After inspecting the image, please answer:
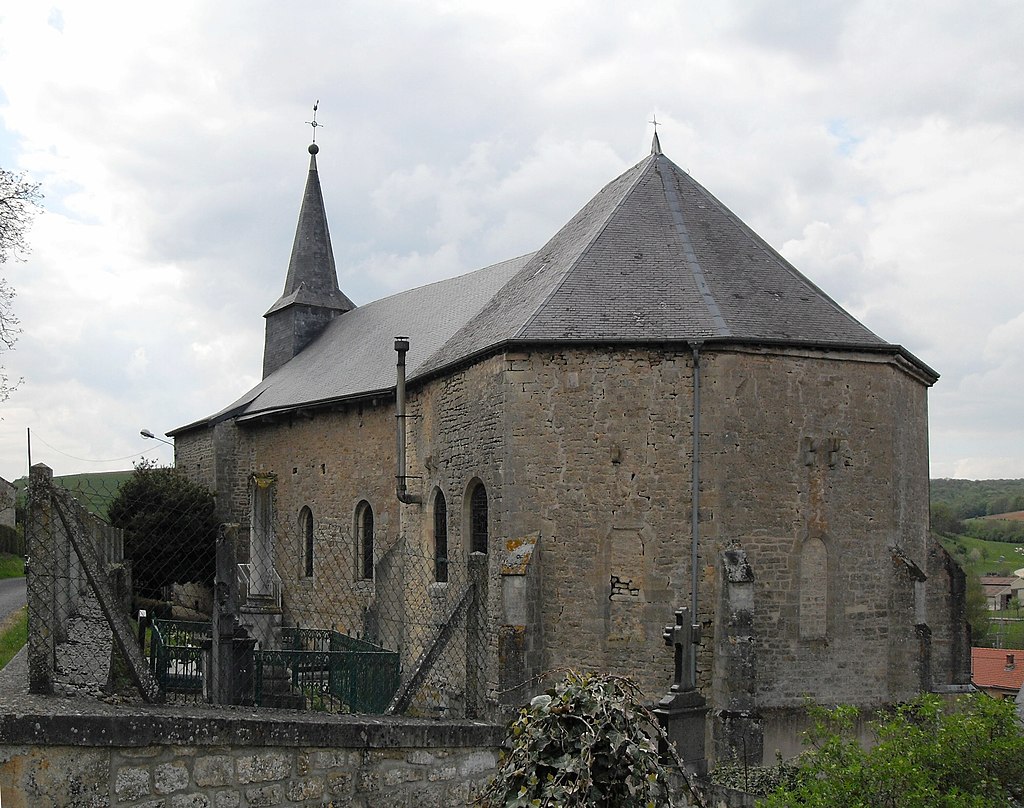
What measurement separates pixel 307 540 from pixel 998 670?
2965 centimetres

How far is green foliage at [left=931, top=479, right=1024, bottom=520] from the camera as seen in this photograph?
121 metres

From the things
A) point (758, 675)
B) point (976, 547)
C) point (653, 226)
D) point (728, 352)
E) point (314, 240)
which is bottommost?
point (976, 547)

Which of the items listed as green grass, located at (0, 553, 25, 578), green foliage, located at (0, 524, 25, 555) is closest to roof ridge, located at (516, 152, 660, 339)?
green grass, located at (0, 553, 25, 578)

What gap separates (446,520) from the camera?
15.6 metres

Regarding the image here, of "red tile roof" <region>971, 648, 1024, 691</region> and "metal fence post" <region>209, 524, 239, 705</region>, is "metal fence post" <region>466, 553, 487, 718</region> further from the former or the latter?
"red tile roof" <region>971, 648, 1024, 691</region>

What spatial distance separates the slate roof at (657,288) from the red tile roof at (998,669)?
86.1 feet

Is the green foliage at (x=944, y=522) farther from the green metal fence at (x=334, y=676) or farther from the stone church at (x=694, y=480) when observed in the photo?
the green metal fence at (x=334, y=676)

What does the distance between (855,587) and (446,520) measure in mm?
6326

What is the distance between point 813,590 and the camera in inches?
514

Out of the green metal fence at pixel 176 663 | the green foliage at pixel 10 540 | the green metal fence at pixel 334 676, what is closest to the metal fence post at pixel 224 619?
the green metal fence at pixel 334 676

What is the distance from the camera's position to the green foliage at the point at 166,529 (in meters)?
22.3

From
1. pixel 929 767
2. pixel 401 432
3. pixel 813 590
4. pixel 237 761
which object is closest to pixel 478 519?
pixel 401 432

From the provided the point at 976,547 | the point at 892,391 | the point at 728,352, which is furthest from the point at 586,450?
the point at 976,547

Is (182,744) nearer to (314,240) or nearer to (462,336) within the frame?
(462,336)
